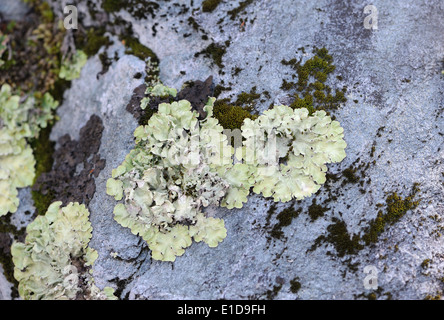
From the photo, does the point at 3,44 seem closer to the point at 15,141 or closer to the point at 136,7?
the point at 15,141

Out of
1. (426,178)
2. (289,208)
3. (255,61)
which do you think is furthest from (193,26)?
(426,178)

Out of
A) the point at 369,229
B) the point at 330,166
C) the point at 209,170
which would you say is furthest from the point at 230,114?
the point at 369,229

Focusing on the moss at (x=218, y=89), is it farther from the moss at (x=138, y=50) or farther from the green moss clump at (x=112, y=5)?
the green moss clump at (x=112, y=5)

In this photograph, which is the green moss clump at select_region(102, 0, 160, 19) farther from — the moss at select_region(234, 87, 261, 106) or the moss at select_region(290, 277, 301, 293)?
the moss at select_region(290, 277, 301, 293)

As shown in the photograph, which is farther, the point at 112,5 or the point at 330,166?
the point at 112,5

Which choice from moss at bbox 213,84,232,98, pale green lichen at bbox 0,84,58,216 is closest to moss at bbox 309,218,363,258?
moss at bbox 213,84,232,98

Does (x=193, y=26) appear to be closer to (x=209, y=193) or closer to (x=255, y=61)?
(x=255, y=61)
